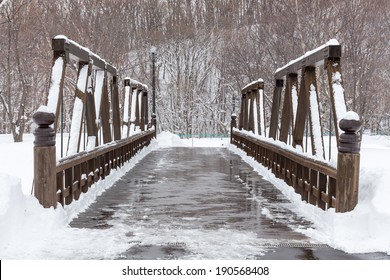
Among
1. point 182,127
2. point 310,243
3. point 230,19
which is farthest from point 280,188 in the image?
point 230,19

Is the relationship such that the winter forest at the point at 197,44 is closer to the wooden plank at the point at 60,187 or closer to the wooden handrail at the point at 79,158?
the wooden handrail at the point at 79,158

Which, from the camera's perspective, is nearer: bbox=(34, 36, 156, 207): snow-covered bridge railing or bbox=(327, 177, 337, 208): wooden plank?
bbox=(34, 36, 156, 207): snow-covered bridge railing

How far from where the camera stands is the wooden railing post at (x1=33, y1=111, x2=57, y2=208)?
670cm

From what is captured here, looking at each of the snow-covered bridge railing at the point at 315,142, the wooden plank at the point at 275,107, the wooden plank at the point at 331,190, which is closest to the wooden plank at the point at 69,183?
the snow-covered bridge railing at the point at 315,142

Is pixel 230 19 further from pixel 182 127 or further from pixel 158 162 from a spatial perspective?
pixel 158 162

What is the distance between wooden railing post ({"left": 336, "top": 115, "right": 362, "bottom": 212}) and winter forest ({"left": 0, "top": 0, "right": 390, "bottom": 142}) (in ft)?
72.9

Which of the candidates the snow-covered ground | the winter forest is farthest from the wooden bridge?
the winter forest

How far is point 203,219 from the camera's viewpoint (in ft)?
24.5

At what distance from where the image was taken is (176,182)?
1154cm

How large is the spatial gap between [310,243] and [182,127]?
41.4m

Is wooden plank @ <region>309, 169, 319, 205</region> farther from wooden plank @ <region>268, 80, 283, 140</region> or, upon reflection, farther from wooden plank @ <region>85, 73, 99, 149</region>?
wooden plank @ <region>268, 80, 283, 140</region>

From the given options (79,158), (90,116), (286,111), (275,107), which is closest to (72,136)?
(79,158)

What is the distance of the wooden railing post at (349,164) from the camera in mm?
6477

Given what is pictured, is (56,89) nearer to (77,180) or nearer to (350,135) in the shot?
(77,180)
